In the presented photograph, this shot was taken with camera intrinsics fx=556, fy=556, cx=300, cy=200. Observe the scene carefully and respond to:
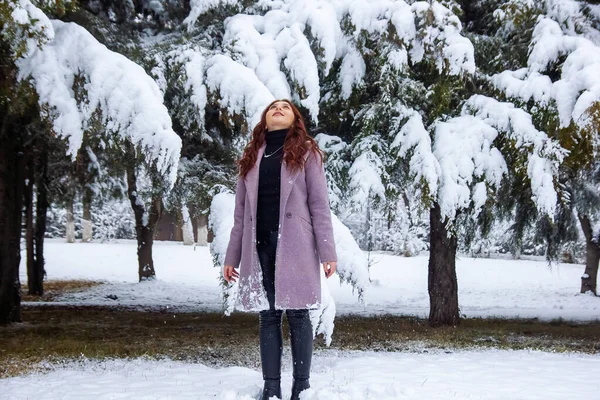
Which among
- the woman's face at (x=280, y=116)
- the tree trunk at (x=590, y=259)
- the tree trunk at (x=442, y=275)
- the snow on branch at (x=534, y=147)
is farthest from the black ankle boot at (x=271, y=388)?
the tree trunk at (x=590, y=259)

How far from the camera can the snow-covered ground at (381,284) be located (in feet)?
52.4

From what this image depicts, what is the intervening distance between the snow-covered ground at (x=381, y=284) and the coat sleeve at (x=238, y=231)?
10520 mm

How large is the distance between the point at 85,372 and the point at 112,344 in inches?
67.8

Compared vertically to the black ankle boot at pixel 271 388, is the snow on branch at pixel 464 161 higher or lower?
higher

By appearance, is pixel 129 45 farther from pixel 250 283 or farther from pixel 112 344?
pixel 250 283

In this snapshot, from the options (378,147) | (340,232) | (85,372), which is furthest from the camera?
(378,147)

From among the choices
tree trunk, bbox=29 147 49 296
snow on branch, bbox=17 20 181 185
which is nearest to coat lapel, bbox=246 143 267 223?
snow on branch, bbox=17 20 181 185

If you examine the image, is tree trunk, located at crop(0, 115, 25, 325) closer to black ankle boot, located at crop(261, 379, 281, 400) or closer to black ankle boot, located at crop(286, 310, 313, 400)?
black ankle boot, located at crop(261, 379, 281, 400)

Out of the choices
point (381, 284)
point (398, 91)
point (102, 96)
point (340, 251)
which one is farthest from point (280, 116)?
point (381, 284)

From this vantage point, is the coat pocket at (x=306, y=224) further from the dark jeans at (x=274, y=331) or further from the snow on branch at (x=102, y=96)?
the snow on branch at (x=102, y=96)

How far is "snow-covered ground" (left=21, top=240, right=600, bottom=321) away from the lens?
16.0 metres

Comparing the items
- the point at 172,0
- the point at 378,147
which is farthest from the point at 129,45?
the point at 378,147

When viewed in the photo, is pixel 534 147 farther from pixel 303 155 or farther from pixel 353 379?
pixel 303 155

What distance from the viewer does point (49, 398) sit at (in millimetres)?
4121
